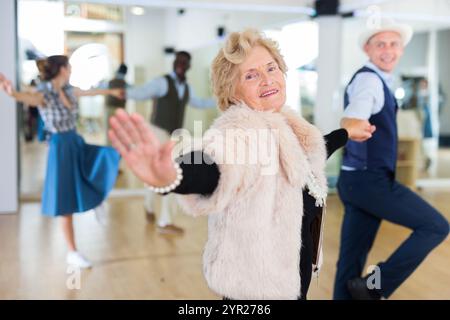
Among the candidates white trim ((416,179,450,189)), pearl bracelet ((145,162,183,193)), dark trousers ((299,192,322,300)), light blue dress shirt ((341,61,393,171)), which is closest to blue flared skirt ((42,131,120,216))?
light blue dress shirt ((341,61,393,171))

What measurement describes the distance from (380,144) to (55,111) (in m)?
2.24

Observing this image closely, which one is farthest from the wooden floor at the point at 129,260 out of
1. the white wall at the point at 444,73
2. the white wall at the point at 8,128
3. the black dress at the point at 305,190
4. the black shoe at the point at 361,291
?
the white wall at the point at 444,73

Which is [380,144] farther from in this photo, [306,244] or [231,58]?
[231,58]

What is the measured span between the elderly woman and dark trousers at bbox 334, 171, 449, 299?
1148mm

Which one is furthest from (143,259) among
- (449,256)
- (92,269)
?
(449,256)

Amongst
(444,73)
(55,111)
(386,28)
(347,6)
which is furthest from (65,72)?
(444,73)

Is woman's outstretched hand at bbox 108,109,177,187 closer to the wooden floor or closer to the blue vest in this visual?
the blue vest

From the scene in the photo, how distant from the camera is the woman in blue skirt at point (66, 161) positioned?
147 inches

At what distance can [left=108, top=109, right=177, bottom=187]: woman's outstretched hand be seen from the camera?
0.97m

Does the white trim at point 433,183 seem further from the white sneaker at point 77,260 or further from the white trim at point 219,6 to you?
the white sneaker at point 77,260

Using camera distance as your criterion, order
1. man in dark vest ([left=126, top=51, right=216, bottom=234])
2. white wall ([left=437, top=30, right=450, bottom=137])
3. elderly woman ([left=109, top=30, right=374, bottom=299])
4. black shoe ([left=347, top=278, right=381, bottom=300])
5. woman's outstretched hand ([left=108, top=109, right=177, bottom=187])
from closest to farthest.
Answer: woman's outstretched hand ([left=108, top=109, right=177, bottom=187]) < elderly woman ([left=109, top=30, right=374, bottom=299]) < black shoe ([left=347, top=278, right=381, bottom=300]) < man in dark vest ([left=126, top=51, right=216, bottom=234]) < white wall ([left=437, top=30, right=450, bottom=137])

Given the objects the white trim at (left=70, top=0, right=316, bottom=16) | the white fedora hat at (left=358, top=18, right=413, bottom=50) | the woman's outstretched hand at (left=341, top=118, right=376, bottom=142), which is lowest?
the woman's outstretched hand at (left=341, top=118, right=376, bottom=142)

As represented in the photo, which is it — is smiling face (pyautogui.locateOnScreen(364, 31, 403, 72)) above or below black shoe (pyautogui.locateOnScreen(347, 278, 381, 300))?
above
